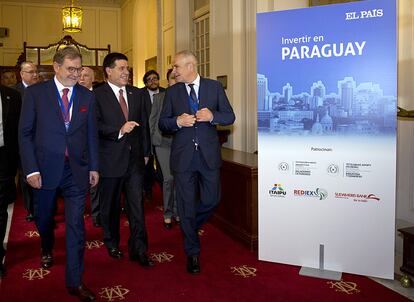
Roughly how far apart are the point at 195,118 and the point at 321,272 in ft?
4.74

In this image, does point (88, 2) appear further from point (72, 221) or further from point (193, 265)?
point (72, 221)

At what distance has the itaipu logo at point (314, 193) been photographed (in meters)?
3.39

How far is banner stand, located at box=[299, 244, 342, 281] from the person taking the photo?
335 cm

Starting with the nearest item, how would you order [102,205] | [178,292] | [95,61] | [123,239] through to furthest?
[178,292]
[102,205]
[123,239]
[95,61]

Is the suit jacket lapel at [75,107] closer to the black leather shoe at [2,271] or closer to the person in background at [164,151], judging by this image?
the black leather shoe at [2,271]

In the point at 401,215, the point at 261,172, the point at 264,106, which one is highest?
the point at 264,106

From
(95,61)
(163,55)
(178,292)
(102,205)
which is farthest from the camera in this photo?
(95,61)

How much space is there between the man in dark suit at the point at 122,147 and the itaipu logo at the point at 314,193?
1.21 metres

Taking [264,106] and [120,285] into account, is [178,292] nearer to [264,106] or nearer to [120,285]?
[120,285]

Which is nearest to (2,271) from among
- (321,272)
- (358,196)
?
(321,272)

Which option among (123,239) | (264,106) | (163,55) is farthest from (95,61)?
(264,106)

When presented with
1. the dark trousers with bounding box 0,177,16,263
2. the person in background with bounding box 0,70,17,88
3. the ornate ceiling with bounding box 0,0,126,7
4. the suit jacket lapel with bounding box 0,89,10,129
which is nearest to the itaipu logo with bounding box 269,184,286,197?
the dark trousers with bounding box 0,177,16,263

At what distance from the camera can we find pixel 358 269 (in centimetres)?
334

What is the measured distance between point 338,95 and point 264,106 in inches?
21.6
